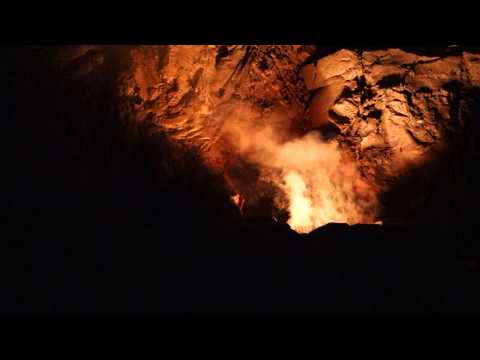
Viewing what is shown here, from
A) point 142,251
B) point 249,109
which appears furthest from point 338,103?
point 142,251

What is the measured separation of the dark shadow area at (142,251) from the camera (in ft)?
11.6

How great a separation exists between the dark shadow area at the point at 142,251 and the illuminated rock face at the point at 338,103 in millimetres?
1014

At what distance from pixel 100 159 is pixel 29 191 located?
1.40 m

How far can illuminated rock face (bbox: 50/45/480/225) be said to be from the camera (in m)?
6.55

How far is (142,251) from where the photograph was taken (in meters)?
4.17

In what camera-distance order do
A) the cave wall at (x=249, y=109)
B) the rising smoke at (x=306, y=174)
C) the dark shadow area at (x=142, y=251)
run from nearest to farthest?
the dark shadow area at (x=142, y=251), the cave wall at (x=249, y=109), the rising smoke at (x=306, y=174)

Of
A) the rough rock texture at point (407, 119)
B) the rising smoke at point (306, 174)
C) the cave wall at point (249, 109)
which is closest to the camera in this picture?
the cave wall at point (249, 109)

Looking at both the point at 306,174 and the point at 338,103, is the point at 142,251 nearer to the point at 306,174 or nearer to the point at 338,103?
the point at 306,174

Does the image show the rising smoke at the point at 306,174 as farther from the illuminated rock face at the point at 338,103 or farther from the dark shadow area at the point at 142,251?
the dark shadow area at the point at 142,251

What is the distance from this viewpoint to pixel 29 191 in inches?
177

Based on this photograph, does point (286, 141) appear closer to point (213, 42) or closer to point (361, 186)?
point (361, 186)

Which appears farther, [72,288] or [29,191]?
[29,191]

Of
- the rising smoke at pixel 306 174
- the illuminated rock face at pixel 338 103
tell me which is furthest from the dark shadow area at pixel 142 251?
the rising smoke at pixel 306 174

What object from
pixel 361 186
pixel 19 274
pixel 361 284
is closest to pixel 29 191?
pixel 19 274
